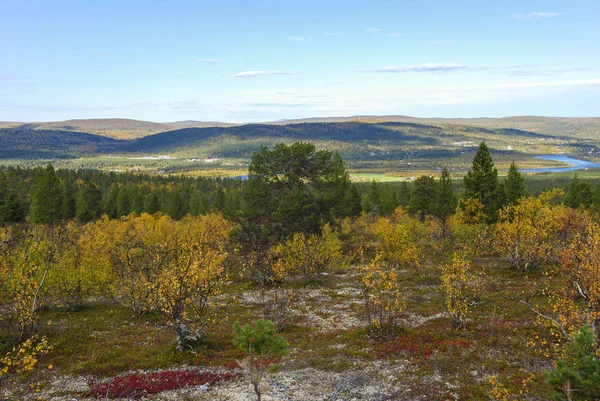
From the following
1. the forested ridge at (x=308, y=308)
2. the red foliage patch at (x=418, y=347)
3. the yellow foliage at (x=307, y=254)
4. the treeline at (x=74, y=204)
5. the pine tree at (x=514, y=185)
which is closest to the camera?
the forested ridge at (x=308, y=308)

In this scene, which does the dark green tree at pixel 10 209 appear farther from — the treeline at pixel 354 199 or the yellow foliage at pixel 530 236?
the yellow foliage at pixel 530 236

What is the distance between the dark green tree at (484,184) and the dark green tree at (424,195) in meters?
21.5

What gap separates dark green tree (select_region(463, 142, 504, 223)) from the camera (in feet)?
178

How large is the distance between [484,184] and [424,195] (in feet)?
80.9

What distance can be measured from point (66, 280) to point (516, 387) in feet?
106

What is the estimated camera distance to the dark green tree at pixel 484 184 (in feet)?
178

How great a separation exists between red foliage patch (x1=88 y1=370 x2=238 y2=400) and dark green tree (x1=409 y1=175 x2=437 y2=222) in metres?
64.1

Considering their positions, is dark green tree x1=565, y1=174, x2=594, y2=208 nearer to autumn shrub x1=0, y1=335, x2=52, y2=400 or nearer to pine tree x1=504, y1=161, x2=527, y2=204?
pine tree x1=504, y1=161, x2=527, y2=204

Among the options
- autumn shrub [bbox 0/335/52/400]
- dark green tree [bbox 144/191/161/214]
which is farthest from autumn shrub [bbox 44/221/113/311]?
dark green tree [bbox 144/191/161/214]

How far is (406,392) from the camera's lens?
1762 cm

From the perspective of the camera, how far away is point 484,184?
178 feet

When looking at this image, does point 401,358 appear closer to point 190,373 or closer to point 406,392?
point 406,392

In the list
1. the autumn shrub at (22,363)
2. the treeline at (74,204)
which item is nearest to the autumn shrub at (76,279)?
the autumn shrub at (22,363)

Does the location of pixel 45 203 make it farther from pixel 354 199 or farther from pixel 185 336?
pixel 185 336
